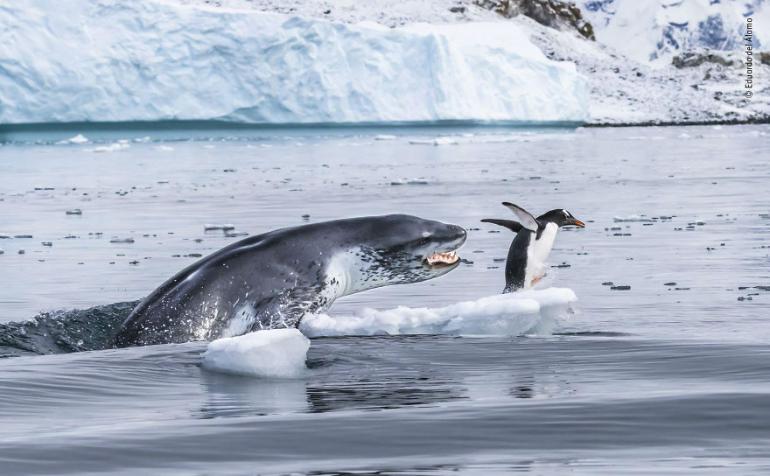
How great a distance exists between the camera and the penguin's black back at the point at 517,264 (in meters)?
9.48

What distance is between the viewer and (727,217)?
16.0 metres

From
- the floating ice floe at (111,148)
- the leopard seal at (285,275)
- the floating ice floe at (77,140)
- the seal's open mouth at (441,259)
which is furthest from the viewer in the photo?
the floating ice floe at (77,140)

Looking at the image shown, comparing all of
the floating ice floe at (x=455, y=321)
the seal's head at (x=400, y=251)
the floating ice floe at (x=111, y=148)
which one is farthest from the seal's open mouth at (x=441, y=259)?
the floating ice floe at (x=111, y=148)

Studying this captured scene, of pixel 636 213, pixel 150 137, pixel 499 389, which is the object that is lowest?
pixel 150 137

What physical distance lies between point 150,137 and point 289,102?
24.2 feet

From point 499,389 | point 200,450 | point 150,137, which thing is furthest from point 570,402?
point 150,137

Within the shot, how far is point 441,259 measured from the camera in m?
7.91

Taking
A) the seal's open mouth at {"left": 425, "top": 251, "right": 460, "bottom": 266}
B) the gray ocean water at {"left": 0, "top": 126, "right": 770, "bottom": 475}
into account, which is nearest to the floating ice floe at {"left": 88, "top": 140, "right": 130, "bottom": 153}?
the gray ocean water at {"left": 0, "top": 126, "right": 770, "bottom": 475}

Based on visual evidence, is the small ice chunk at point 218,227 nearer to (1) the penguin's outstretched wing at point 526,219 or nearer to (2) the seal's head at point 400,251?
(1) the penguin's outstretched wing at point 526,219

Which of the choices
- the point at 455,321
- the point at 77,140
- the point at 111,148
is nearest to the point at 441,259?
the point at 455,321

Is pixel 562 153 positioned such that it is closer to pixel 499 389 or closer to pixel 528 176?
pixel 528 176

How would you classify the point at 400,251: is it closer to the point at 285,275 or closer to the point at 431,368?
the point at 285,275

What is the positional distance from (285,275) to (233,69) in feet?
136

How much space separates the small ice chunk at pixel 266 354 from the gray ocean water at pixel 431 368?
0.22 feet
